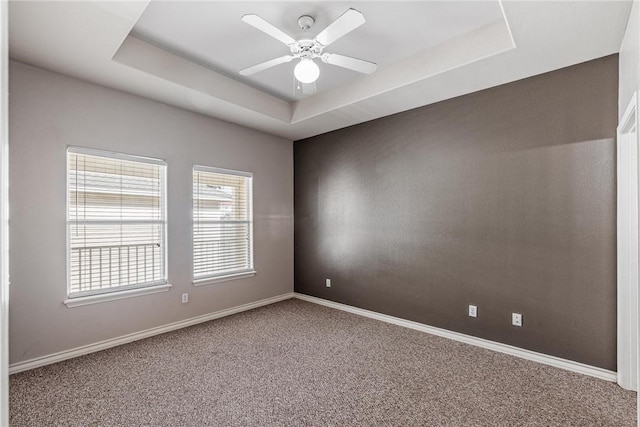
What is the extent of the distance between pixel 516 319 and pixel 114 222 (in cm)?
409

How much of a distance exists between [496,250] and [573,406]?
53.2 inches

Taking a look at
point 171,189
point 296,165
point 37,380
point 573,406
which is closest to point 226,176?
point 171,189

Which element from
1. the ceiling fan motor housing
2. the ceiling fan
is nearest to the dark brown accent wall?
the ceiling fan

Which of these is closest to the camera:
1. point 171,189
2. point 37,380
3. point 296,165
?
point 37,380

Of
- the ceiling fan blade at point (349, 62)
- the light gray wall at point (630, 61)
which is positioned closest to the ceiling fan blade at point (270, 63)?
the ceiling fan blade at point (349, 62)

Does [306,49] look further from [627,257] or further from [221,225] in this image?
[627,257]

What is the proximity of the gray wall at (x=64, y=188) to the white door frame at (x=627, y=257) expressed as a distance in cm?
391

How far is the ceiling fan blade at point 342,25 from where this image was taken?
1.92m

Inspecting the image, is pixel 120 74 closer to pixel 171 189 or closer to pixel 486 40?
pixel 171 189

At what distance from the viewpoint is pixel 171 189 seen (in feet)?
12.0

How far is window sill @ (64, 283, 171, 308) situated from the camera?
9.62ft

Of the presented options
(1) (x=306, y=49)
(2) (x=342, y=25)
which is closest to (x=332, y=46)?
(1) (x=306, y=49)

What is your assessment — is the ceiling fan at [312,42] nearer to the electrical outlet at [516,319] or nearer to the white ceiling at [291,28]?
the white ceiling at [291,28]

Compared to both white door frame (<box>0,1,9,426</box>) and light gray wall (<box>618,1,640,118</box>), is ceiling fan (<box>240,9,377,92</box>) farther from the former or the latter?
light gray wall (<box>618,1,640,118</box>)
